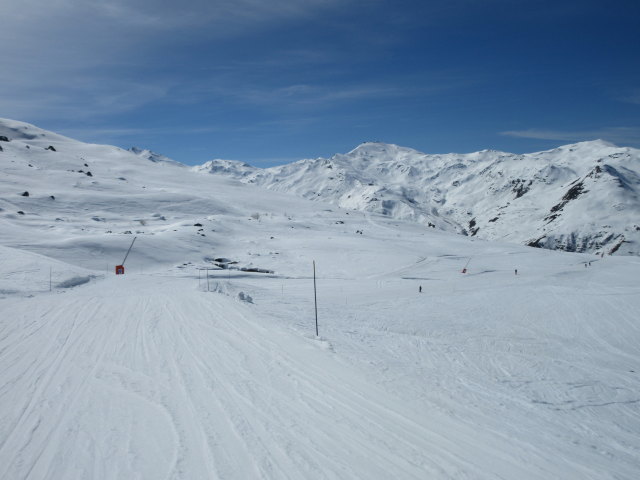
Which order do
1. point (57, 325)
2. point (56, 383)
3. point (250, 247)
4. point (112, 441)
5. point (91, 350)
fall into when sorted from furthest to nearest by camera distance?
point (250, 247), point (57, 325), point (91, 350), point (56, 383), point (112, 441)

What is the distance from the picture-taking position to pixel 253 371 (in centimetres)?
1008

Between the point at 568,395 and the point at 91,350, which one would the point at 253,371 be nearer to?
the point at 91,350

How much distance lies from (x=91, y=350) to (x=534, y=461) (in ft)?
37.8

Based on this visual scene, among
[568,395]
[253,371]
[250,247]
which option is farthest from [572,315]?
[250,247]

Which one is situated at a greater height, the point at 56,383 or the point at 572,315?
the point at 56,383

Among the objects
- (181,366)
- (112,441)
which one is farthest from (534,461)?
(181,366)

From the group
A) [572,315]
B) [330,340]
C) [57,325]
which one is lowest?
[572,315]

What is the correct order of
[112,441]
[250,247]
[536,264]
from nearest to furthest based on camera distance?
[112,441], [536,264], [250,247]

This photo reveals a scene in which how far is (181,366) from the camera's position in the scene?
1023 cm

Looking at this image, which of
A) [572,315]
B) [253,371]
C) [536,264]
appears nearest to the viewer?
[253,371]

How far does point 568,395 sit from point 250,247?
5148cm

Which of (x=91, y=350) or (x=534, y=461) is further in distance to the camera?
(x=91, y=350)

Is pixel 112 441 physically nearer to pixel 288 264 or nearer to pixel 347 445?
pixel 347 445

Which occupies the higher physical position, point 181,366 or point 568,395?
point 181,366
